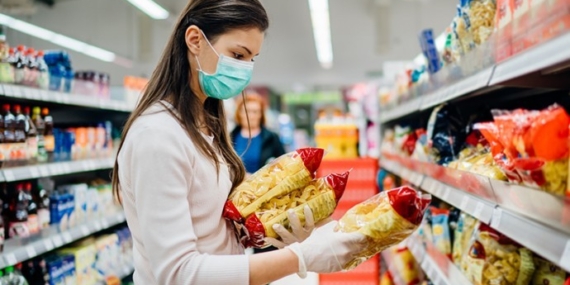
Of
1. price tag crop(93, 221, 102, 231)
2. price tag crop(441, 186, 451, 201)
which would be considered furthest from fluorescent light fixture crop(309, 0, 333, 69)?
price tag crop(441, 186, 451, 201)

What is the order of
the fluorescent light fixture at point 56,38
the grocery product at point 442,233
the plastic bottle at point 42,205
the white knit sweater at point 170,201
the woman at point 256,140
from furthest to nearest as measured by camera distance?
the fluorescent light fixture at point 56,38
the woman at point 256,140
the plastic bottle at point 42,205
the grocery product at point 442,233
the white knit sweater at point 170,201

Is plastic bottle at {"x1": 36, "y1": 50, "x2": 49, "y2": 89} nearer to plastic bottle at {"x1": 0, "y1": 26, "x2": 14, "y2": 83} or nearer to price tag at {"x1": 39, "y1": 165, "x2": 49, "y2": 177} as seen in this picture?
plastic bottle at {"x1": 0, "y1": 26, "x2": 14, "y2": 83}

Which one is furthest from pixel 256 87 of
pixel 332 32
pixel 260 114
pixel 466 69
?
pixel 466 69

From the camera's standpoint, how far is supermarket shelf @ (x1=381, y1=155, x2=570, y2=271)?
1.09m

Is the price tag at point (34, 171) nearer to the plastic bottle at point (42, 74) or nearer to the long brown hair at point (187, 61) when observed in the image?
the plastic bottle at point (42, 74)

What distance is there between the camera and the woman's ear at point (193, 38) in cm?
150

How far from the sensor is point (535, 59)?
3.95 feet

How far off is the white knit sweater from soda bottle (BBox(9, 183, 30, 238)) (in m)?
1.83

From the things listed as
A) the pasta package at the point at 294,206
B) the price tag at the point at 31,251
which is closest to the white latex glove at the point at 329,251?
the pasta package at the point at 294,206

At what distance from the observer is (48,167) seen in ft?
10.2

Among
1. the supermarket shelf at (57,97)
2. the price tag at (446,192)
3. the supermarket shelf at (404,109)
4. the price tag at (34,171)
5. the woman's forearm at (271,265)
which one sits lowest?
the woman's forearm at (271,265)

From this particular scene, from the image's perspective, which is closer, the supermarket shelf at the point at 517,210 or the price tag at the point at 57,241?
the supermarket shelf at the point at 517,210

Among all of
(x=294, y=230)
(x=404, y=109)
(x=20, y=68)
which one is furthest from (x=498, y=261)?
(x=20, y=68)

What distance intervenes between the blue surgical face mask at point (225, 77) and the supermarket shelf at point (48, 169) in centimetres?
157
